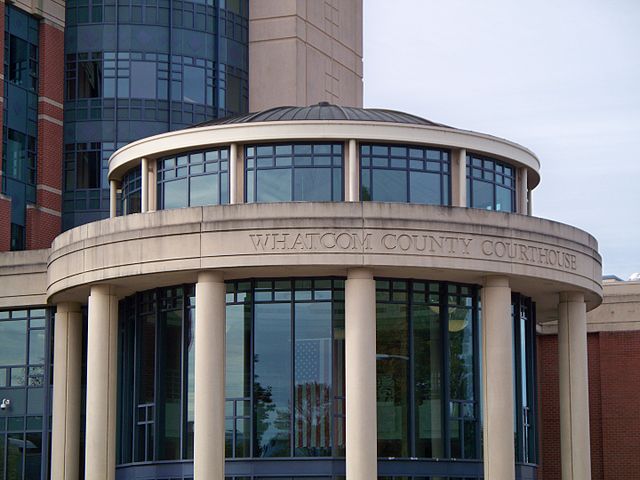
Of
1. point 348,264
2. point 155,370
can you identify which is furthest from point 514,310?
point 155,370

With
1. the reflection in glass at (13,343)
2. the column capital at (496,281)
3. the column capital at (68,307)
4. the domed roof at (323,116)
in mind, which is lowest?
the reflection in glass at (13,343)

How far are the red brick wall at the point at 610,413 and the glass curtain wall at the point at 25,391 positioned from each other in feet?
58.6

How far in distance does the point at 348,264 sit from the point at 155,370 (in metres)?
7.19

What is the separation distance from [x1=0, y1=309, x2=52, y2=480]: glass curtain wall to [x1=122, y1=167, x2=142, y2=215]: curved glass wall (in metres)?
4.78

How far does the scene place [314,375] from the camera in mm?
39438

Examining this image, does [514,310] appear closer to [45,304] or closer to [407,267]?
[407,267]

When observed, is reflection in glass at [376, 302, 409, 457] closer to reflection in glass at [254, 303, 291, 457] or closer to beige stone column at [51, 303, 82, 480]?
reflection in glass at [254, 303, 291, 457]

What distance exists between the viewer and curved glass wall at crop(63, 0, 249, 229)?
195 ft

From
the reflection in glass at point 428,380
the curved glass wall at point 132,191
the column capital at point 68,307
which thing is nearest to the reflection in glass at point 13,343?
the column capital at point 68,307

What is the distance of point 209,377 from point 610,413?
63.5 ft

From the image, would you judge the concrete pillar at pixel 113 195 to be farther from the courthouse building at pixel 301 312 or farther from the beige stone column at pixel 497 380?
the beige stone column at pixel 497 380

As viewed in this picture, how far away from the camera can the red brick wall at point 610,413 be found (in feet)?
169

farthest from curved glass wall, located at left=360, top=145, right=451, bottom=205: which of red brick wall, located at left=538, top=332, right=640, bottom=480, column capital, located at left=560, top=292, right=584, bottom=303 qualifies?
red brick wall, located at left=538, top=332, right=640, bottom=480

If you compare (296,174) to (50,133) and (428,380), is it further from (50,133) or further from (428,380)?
(50,133)
